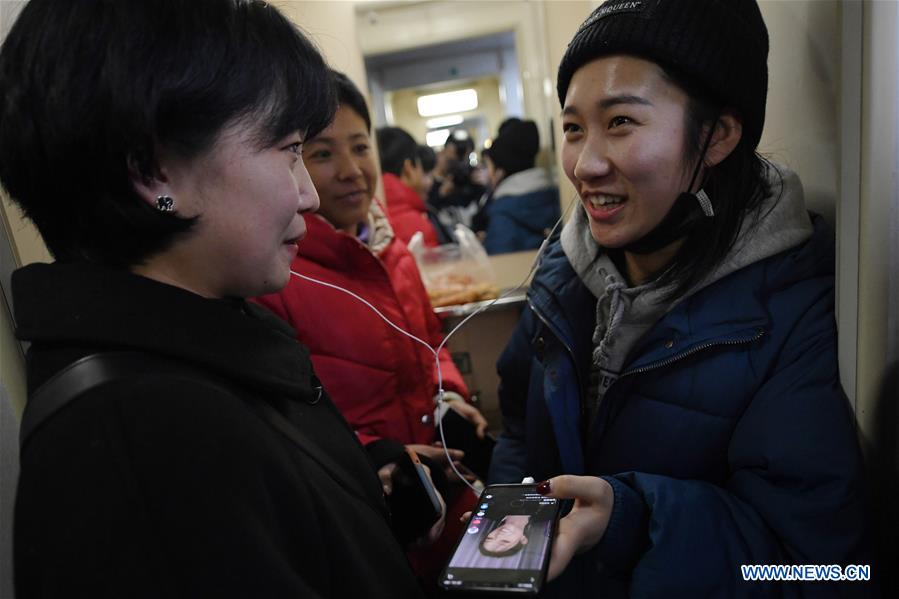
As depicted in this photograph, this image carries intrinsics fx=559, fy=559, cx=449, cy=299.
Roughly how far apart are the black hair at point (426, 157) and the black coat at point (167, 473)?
2.28 metres

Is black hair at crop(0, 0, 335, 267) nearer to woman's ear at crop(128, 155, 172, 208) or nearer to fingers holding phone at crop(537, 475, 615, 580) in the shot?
woman's ear at crop(128, 155, 172, 208)

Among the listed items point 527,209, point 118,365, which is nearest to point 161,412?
point 118,365

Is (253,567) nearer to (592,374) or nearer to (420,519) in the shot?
(420,519)

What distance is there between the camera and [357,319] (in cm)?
A: 143

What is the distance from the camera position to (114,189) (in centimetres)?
60

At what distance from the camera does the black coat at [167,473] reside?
493mm

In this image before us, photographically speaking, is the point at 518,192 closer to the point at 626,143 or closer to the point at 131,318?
the point at 626,143

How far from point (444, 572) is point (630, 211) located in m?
0.70

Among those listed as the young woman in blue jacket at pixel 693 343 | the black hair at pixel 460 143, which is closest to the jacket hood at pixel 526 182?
the black hair at pixel 460 143

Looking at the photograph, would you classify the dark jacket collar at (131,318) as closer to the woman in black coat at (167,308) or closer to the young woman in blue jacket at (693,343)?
the woman in black coat at (167,308)

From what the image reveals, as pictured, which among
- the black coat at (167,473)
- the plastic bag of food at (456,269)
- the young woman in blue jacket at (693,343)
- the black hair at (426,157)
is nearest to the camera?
the black coat at (167,473)

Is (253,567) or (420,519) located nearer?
(253,567)

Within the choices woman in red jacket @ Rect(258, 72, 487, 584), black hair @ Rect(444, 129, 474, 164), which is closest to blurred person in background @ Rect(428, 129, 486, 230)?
black hair @ Rect(444, 129, 474, 164)

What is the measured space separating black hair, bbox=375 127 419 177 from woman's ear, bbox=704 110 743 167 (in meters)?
1.95
